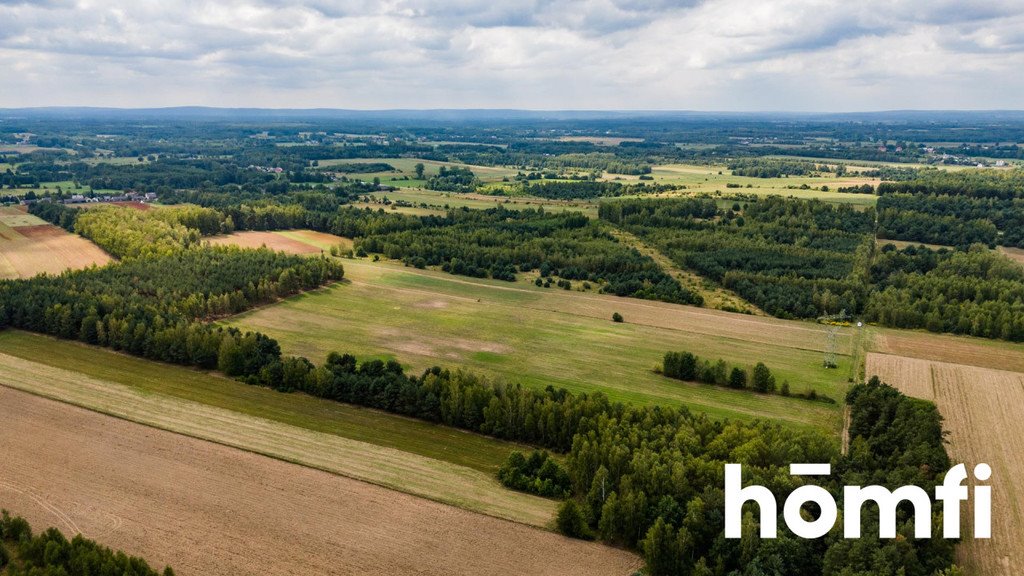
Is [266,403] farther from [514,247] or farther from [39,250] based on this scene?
[39,250]

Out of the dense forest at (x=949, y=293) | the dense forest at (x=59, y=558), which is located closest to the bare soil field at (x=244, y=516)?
the dense forest at (x=59, y=558)

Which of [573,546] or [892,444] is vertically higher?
[892,444]

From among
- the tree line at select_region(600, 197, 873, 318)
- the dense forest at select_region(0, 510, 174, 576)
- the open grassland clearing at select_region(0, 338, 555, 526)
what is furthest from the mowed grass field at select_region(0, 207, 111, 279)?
the tree line at select_region(600, 197, 873, 318)

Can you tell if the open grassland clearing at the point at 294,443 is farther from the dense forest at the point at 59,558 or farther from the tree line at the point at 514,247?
the tree line at the point at 514,247

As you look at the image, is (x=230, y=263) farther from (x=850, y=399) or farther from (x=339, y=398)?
(x=850, y=399)

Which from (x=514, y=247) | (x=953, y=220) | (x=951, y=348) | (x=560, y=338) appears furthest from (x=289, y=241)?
(x=953, y=220)

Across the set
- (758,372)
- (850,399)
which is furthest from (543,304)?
(850,399)
